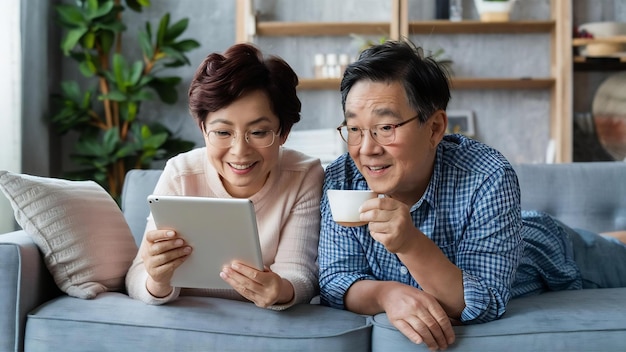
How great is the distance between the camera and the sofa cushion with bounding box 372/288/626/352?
5.37ft

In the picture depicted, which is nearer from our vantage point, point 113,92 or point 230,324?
point 230,324

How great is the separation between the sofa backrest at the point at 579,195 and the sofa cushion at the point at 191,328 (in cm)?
98

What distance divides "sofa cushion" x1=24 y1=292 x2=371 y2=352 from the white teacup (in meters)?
0.30

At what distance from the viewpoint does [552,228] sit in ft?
7.38

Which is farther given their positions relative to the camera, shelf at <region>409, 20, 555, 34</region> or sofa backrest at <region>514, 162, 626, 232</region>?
shelf at <region>409, 20, 555, 34</region>

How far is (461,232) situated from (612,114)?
3279mm

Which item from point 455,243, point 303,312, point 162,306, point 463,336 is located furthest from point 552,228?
point 162,306

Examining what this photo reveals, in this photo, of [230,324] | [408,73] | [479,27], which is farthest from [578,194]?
[479,27]

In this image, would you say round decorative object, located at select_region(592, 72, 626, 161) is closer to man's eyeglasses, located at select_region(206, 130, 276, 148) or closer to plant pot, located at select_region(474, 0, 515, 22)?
plant pot, located at select_region(474, 0, 515, 22)

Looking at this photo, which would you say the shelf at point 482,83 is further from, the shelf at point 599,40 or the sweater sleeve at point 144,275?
the sweater sleeve at point 144,275

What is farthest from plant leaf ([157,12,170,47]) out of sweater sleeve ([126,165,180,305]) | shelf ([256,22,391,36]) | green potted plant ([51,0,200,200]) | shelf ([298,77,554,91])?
sweater sleeve ([126,165,180,305])

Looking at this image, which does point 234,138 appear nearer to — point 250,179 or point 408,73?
point 250,179

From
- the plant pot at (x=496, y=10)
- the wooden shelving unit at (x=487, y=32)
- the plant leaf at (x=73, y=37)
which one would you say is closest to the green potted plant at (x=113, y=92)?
the plant leaf at (x=73, y=37)

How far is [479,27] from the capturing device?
15.1 feet
